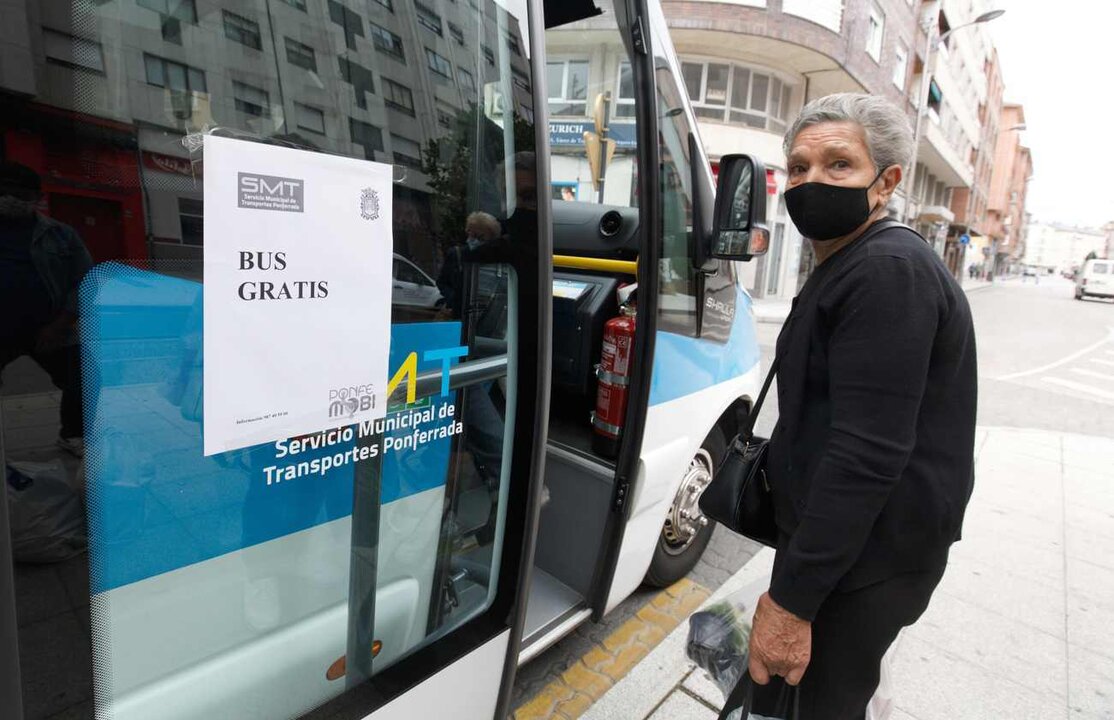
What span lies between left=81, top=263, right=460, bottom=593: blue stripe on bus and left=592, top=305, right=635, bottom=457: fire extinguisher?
1.39 m

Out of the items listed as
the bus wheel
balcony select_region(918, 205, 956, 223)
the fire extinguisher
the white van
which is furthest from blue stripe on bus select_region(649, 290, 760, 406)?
the white van

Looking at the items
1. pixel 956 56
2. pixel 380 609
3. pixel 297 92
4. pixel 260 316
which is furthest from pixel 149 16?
pixel 956 56

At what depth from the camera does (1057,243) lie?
5487 inches

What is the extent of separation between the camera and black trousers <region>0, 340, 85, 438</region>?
2.84 ft

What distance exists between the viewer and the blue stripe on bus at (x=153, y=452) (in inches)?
37.0

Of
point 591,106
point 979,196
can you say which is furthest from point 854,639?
point 979,196

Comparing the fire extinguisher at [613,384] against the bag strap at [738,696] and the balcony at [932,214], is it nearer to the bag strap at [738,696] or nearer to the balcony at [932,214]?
the bag strap at [738,696]

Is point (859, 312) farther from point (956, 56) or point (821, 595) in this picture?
point (956, 56)

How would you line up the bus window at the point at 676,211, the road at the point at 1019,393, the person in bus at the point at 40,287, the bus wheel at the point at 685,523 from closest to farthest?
the person in bus at the point at 40,287 < the bus window at the point at 676,211 < the road at the point at 1019,393 < the bus wheel at the point at 685,523

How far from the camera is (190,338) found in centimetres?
102

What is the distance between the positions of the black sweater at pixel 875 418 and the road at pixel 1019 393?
158 cm

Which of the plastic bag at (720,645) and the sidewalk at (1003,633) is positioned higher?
the plastic bag at (720,645)

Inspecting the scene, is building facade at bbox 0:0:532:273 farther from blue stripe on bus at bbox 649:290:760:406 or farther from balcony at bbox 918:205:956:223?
balcony at bbox 918:205:956:223

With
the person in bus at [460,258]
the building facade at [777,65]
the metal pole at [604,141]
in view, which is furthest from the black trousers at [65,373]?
the building facade at [777,65]
